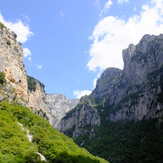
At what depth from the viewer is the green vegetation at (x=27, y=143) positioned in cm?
5444

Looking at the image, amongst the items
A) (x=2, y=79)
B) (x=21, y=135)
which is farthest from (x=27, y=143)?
(x=2, y=79)

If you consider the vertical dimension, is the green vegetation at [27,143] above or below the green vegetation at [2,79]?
below

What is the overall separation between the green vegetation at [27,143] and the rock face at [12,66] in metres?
15.0

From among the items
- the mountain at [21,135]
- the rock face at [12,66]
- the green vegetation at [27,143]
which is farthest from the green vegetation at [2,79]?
the green vegetation at [27,143]

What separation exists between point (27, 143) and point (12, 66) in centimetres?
4634

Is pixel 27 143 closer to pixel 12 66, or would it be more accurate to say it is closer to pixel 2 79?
pixel 2 79

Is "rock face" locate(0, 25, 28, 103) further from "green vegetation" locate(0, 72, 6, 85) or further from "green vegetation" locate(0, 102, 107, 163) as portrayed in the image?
"green vegetation" locate(0, 102, 107, 163)

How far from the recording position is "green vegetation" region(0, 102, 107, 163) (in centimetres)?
5444

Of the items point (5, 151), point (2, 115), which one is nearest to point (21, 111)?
point (2, 115)

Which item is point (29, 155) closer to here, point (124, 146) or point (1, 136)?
point (1, 136)

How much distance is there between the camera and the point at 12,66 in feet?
340

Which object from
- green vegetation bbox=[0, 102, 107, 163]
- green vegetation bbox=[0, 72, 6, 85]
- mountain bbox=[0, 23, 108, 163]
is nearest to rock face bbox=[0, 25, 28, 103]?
mountain bbox=[0, 23, 108, 163]

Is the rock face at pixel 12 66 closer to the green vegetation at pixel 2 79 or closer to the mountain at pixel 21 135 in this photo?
the mountain at pixel 21 135

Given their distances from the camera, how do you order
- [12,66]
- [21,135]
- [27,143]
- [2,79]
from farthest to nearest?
[12,66], [2,79], [21,135], [27,143]
